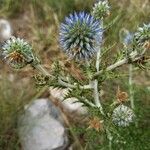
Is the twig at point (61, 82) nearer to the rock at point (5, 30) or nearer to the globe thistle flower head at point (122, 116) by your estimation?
the globe thistle flower head at point (122, 116)

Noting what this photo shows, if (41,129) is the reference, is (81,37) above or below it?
above

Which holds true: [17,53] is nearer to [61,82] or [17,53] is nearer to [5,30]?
[61,82]

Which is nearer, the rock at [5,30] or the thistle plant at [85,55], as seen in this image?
the thistle plant at [85,55]

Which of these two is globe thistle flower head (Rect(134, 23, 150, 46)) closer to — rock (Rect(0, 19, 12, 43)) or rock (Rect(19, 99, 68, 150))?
rock (Rect(19, 99, 68, 150))

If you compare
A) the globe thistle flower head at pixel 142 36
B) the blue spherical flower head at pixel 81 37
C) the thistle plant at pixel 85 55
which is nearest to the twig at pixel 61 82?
the thistle plant at pixel 85 55

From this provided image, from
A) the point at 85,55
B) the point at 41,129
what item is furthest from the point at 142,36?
the point at 41,129

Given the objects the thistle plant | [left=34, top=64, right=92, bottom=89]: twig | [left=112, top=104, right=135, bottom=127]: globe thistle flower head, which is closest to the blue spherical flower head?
the thistle plant
